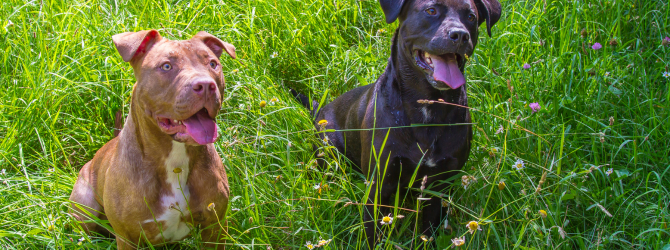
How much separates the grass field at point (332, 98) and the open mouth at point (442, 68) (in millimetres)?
377

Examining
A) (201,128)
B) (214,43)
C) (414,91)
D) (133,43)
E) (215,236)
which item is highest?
(133,43)

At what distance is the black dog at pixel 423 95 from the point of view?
10.4 ft

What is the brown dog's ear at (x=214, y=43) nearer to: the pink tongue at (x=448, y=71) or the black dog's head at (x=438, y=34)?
the black dog's head at (x=438, y=34)

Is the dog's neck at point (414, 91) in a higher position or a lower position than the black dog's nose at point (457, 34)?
lower

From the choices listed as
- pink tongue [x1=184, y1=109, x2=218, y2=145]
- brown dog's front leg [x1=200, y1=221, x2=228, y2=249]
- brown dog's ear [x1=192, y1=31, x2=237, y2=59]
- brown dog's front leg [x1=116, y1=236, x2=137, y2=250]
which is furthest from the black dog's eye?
brown dog's front leg [x1=116, y1=236, x2=137, y2=250]

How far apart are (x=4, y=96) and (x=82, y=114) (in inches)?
21.2

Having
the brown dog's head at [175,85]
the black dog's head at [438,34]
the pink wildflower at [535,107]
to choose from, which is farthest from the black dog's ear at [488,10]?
the brown dog's head at [175,85]

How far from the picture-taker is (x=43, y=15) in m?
4.87

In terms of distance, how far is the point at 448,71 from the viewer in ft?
10.5

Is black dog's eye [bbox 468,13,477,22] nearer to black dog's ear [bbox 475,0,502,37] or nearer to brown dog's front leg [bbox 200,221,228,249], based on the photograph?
black dog's ear [bbox 475,0,502,37]

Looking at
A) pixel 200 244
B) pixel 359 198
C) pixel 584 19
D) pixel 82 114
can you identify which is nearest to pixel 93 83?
pixel 82 114

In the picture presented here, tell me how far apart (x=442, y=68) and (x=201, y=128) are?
1.31m

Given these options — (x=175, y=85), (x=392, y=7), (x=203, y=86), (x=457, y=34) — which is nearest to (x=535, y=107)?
(x=457, y=34)

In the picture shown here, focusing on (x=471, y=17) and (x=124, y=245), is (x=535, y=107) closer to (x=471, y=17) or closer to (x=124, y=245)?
(x=471, y=17)
